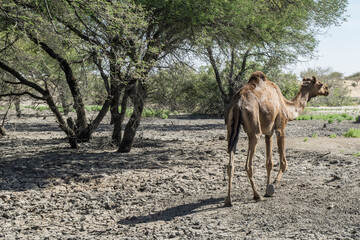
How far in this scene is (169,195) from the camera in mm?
7281

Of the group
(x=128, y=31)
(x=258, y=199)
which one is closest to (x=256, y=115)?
(x=258, y=199)

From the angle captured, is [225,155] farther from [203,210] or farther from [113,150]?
[203,210]

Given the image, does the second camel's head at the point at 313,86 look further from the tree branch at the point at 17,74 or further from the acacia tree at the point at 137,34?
the tree branch at the point at 17,74

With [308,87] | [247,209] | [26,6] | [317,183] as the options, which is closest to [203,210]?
[247,209]

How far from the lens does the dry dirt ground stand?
17.2ft

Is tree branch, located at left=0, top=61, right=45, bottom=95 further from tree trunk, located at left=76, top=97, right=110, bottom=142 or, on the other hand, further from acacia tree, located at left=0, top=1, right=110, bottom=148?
tree trunk, located at left=76, top=97, right=110, bottom=142

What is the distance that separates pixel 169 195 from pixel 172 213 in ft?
3.88

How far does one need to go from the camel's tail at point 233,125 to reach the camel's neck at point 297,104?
76.3 inches

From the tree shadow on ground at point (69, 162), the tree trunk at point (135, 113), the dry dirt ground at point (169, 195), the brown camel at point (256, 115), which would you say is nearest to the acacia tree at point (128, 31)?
the tree trunk at point (135, 113)

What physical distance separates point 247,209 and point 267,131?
1.51 metres

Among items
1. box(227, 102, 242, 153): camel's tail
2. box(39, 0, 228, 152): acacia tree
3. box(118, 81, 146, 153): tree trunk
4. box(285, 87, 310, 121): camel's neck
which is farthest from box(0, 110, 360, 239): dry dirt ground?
box(39, 0, 228, 152): acacia tree

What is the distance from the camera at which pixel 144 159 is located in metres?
10.1

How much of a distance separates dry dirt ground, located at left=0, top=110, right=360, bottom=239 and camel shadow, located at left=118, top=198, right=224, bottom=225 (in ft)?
0.06

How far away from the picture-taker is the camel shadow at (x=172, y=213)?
19.2 feet
